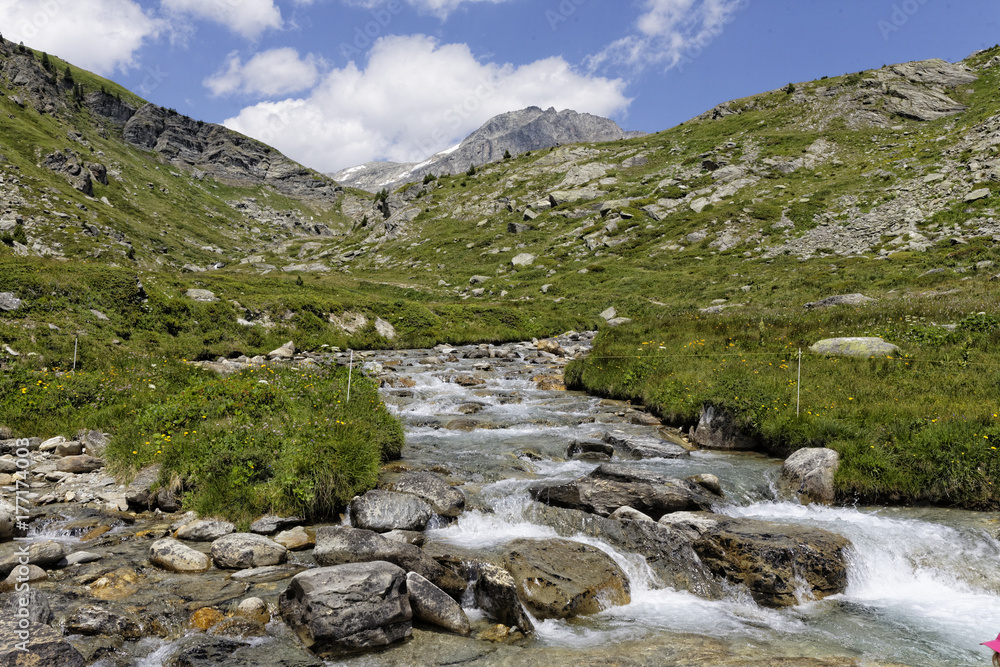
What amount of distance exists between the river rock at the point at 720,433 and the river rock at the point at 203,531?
12.7 metres

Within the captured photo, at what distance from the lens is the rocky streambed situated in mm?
6043

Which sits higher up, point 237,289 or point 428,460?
point 237,289

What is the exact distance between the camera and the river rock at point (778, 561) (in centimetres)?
770

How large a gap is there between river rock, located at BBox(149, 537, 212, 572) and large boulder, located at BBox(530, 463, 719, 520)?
6.08 m

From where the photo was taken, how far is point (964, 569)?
8.20 meters

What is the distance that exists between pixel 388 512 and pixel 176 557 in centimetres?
329

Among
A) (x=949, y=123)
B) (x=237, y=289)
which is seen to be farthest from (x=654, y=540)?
(x=949, y=123)

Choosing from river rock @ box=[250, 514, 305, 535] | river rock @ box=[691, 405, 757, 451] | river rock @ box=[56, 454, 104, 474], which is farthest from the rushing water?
river rock @ box=[56, 454, 104, 474]

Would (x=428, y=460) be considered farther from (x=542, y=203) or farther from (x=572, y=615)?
(x=542, y=203)

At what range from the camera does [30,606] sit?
5602mm

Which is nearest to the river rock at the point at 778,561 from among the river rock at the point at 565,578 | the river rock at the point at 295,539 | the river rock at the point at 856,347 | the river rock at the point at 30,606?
the river rock at the point at 565,578

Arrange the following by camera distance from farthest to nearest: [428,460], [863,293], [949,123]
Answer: [949,123] < [863,293] < [428,460]

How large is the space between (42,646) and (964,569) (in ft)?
41.6

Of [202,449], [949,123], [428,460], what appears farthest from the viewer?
[949,123]
